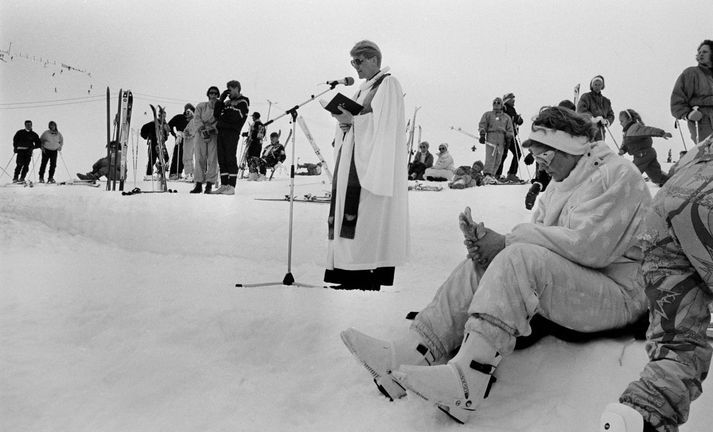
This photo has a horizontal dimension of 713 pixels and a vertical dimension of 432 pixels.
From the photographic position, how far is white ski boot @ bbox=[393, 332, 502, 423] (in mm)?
1770

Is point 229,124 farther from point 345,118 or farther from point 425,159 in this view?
point 425,159

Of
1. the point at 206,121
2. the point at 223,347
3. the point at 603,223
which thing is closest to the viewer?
the point at 603,223

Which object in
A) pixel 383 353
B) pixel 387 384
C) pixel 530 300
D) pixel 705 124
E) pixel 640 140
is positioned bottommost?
pixel 387 384

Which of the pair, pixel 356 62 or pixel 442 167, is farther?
pixel 442 167

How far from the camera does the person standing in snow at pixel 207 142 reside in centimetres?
743

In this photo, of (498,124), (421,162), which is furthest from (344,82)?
(421,162)

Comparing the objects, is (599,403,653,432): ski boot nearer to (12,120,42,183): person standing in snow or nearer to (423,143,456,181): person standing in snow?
(423,143,456,181): person standing in snow

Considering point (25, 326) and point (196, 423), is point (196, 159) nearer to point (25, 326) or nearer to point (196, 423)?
point (25, 326)

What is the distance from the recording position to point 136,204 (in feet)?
20.2

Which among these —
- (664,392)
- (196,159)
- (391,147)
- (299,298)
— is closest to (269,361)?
(299,298)

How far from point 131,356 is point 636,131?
490 centimetres

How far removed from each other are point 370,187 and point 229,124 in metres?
4.11

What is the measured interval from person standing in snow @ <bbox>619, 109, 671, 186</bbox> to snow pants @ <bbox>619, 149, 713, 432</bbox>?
472 cm

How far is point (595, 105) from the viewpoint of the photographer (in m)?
6.98
